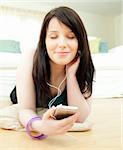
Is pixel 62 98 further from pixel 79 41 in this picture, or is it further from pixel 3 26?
pixel 3 26

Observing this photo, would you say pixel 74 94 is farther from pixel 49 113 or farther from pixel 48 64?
pixel 49 113

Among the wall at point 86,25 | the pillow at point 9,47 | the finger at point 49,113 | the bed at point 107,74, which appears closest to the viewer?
the finger at point 49,113

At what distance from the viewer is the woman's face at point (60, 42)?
1.00 m

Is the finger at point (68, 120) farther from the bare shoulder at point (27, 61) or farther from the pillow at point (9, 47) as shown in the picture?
the pillow at point (9, 47)

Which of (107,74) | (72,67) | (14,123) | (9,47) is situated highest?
(9,47)

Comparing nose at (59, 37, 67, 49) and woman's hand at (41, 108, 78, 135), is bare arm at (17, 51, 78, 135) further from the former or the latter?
nose at (59, 37, 67, 49)

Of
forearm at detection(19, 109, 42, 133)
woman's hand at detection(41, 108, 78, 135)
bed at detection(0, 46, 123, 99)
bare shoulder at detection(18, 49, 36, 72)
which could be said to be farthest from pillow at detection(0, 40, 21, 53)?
woman's hand at detection(41, 108, 78, 135)

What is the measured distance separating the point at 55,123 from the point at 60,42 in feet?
0.92

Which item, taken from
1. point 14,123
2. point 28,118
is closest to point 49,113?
point 28,118

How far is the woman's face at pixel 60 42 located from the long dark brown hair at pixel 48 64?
0.02 m

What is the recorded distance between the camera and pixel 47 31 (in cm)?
105

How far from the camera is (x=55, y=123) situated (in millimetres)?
857

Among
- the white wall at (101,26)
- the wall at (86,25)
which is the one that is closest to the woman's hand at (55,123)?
the wall at (86,25)

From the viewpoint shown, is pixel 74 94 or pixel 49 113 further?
pixel 74 94
